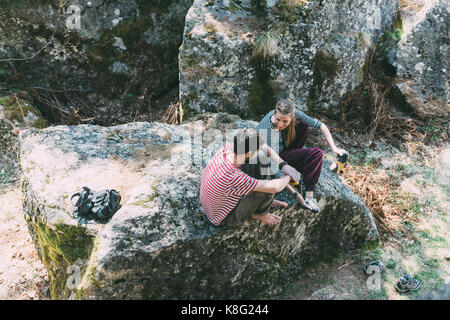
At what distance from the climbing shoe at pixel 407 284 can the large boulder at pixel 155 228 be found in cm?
67

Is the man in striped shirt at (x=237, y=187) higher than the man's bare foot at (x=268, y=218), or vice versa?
the man in striped shirt at (x=237, y=187)

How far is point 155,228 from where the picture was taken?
11.8 feet

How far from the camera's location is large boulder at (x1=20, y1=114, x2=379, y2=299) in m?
3.54

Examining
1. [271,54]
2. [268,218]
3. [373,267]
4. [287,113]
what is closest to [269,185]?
[268,218]

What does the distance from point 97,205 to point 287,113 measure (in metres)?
2.23

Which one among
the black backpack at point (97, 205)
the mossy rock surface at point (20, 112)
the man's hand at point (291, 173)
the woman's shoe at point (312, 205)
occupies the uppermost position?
the man's hand at point (291, 173)

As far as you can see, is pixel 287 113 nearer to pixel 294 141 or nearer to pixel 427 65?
pixel 294 141

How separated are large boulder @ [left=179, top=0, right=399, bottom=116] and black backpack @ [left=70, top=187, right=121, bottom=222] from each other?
310 centimetres

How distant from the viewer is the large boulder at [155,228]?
354 centimetres

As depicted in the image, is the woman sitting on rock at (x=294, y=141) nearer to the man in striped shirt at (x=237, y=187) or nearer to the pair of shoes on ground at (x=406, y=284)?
the man in striped shirt at (x=237, y=187)

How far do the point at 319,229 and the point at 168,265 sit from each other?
2.03 metres

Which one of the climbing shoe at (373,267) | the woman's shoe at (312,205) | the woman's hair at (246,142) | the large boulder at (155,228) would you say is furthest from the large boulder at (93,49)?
the climbing shoe at (373,267)

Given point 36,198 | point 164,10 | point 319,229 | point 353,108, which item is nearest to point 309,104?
point 353,108

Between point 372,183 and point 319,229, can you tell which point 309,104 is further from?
point 319,229
